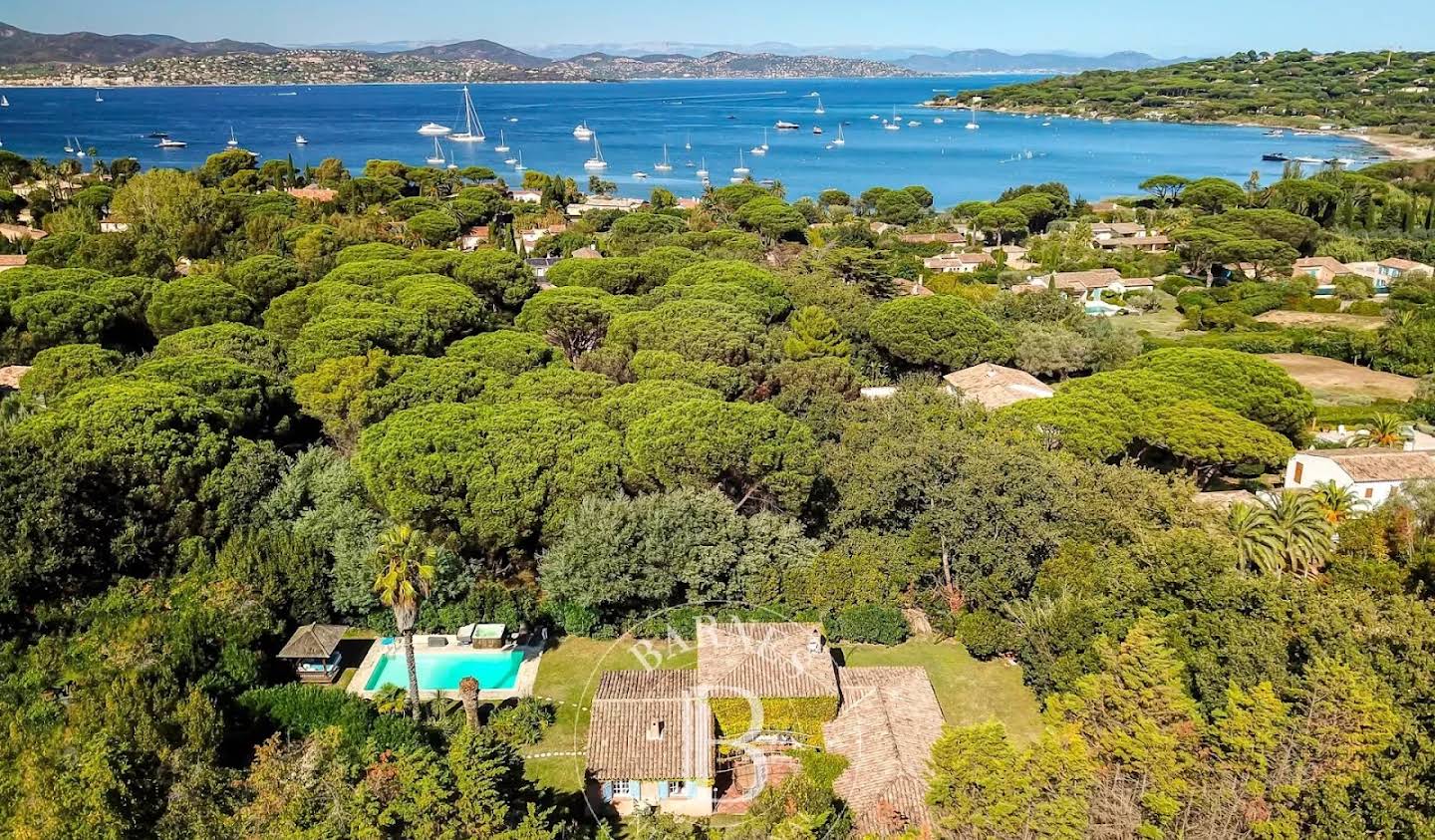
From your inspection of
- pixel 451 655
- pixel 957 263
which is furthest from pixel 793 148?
pixel 451 655

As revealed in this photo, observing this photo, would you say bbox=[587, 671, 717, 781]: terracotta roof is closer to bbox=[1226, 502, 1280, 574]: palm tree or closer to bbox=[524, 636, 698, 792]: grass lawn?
bbox=[524, 636, 698, 792]: grass lawn

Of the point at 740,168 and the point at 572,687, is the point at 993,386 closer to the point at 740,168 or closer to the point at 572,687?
the point at 572,687

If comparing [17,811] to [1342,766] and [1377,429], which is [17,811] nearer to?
[1342,766]

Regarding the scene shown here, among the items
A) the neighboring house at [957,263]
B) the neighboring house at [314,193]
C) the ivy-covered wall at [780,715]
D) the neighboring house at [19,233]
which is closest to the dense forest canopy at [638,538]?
the ivy-covered wall at [780,715]

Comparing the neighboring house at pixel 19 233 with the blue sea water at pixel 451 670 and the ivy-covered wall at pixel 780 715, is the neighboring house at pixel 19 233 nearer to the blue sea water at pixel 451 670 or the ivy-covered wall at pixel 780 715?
the blue sea water at pixel 451 670

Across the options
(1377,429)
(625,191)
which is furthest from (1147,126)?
(1377,429)
